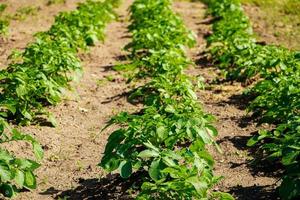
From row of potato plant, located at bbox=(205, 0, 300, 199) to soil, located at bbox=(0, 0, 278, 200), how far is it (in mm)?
267

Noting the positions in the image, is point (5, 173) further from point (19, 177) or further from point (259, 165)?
point (259, 165)

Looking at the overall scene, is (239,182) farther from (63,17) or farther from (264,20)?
(264,20)

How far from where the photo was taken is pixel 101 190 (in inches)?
182

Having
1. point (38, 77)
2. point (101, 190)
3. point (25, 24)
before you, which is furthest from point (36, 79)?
point (25, 24)

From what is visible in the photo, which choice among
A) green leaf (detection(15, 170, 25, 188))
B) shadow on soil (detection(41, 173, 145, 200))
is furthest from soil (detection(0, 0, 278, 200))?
green leaf (detection(15, 170, 25, 188))

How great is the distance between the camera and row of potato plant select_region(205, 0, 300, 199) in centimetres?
384

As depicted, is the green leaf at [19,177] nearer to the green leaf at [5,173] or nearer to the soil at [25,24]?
the green leaf at [5,173]

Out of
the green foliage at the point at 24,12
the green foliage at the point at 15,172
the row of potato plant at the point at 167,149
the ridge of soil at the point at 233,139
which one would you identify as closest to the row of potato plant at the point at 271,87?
the ridge of soil at the point at 233,139

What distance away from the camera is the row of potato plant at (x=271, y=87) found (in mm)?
3844

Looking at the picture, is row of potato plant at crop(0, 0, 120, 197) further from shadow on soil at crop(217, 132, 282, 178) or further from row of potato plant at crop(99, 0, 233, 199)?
shadow on soil at crop(217, 132, 282, 178)

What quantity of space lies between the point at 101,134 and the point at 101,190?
146cm

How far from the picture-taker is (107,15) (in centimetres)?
1152

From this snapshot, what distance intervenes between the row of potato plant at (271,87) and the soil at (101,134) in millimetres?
267

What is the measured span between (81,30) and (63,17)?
18.5 inches
